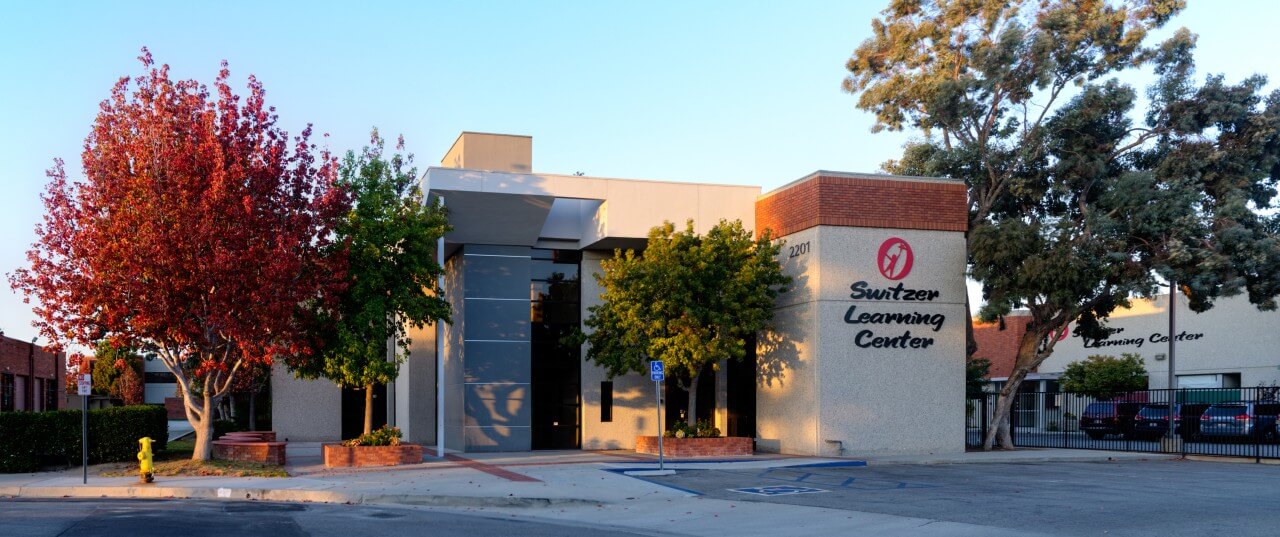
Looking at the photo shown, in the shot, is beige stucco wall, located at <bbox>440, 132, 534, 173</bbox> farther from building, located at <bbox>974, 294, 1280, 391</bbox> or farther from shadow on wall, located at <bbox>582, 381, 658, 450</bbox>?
building, located at <bbox>974, 294, 1280, 391</bbox>

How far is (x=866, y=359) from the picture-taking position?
90.0ft

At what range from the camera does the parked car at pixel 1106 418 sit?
33469mm

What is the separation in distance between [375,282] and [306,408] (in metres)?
17.9

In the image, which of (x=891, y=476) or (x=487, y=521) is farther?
(x=891, y=476)

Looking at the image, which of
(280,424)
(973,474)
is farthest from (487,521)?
(280,424)

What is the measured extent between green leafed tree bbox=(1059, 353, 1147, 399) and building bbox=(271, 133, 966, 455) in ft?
68.8

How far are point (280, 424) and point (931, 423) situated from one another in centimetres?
2383

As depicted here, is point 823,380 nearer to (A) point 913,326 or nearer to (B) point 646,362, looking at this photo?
(A) point 913,326

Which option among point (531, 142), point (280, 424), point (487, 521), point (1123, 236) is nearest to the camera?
point (487, 521)

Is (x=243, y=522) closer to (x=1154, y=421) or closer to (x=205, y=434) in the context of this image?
(x=205, y=434)

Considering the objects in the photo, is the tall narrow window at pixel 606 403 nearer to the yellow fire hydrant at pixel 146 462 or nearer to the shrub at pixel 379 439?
the shrub at pixel 379 439

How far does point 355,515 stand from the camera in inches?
619

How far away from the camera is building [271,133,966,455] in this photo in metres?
27.3

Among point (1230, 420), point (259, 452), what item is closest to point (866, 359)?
point (1230, 420)
